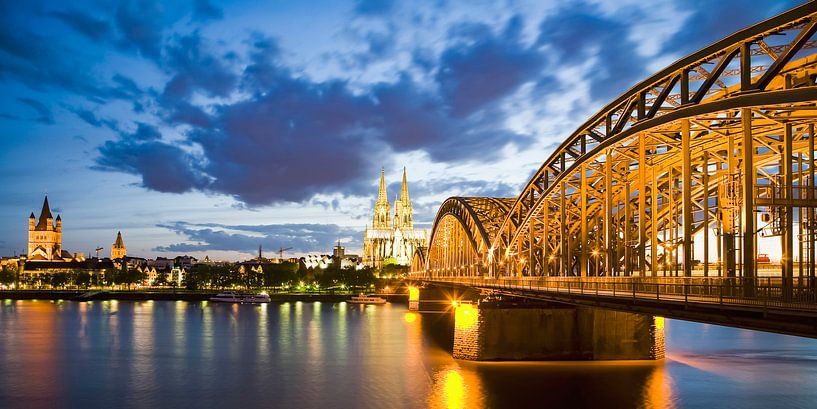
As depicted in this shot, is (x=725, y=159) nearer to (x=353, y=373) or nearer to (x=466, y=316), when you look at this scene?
(x=466, y=316)

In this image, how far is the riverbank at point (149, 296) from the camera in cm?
15800

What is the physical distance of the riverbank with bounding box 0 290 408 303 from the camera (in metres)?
158

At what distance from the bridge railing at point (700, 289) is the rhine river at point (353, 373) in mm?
6120

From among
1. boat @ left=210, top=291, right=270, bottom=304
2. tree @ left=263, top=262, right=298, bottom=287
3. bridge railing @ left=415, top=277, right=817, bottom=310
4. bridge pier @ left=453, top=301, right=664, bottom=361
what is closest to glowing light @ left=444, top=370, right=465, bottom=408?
bridge pier @ left=453, top=301, right=664, bottom=361

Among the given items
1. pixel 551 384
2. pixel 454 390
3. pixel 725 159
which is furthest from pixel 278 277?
pixel 725 159

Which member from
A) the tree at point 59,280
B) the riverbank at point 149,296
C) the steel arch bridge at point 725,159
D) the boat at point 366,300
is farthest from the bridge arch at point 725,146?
the tree at point 59,280

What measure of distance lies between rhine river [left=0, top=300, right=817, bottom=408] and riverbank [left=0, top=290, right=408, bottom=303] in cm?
7390

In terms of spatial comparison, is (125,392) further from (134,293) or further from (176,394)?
(134,293)

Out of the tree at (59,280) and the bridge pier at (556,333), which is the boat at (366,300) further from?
the bridge pier at (556,333)

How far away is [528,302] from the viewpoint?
49625 millimetres

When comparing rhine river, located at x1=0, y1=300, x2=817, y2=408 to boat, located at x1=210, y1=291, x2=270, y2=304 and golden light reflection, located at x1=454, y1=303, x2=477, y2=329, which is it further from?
boat, located at x1=210, y1=291, x2=270, y2=304

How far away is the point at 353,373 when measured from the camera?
5219cm

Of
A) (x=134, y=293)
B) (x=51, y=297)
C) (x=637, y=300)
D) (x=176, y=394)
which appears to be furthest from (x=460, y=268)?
(x=51, y=297)

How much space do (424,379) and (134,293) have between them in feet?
427
